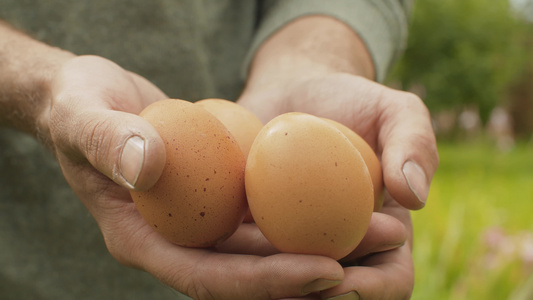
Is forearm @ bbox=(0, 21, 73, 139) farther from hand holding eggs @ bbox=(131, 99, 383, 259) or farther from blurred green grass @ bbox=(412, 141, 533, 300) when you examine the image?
blurred green grass @ bbox=(412, 141, 533, 300)

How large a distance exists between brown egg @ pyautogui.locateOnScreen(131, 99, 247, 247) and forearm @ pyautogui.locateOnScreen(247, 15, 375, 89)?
65 centimetres

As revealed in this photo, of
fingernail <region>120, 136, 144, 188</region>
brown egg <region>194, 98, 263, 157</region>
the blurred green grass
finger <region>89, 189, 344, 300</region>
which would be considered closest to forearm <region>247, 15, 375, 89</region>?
brown egg <region>194, 98, 263, 157</region>

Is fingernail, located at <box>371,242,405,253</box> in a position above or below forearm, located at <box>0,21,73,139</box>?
below

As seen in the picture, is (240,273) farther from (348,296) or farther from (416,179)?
(416,179)

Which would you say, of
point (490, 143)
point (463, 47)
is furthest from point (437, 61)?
point (490, 143)

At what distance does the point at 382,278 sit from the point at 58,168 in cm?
102

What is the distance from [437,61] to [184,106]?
9.70m

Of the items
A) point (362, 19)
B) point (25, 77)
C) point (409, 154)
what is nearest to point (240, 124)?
point (409, 154)

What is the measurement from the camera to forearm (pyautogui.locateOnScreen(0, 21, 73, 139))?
42.9 inches

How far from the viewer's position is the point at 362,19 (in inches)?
67.2

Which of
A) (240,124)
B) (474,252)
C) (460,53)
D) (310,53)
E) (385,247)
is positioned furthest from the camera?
(460,53)

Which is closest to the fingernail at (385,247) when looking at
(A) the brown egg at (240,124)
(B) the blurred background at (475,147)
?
(A) the brown egg at (240,124)

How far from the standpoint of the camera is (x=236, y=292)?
0.85 metres

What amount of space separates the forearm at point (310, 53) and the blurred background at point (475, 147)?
1.18 metres
